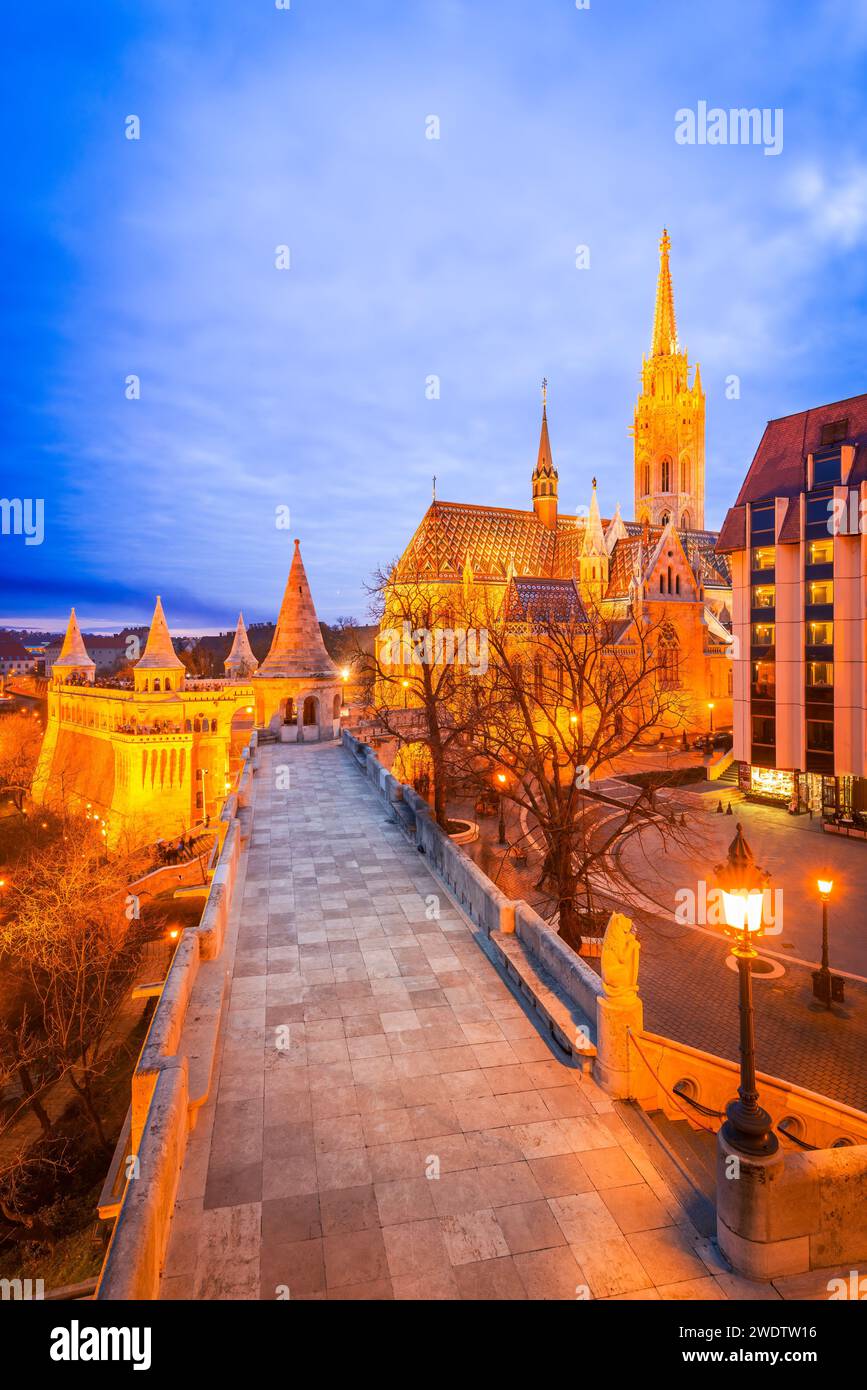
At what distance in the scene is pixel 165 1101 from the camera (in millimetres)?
5543

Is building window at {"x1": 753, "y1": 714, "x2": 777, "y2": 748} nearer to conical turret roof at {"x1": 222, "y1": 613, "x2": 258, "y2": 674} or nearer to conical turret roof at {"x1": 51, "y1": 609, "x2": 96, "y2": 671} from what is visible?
conical turret roof at {"x1": 222, "y1": 613, "x2": 258, "y2": 674}

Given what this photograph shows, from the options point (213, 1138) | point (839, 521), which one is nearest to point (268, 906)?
point (213, 1138)

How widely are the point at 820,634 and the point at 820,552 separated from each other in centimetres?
339

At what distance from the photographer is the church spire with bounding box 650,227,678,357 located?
3046 inches

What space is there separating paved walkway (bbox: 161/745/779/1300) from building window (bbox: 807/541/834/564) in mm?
25473

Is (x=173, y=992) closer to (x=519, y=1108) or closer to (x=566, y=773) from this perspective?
(x=519, y=1108)

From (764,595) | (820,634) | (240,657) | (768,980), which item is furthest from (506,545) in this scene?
(768,980)

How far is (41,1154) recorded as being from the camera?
15.8 m

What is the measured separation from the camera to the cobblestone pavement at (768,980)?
12344 millimetres

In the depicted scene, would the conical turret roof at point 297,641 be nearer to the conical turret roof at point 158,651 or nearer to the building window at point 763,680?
the building window at point 763,680

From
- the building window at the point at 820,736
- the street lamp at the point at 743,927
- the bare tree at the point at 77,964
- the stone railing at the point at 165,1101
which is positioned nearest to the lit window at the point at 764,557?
the building window at the point at 820,736

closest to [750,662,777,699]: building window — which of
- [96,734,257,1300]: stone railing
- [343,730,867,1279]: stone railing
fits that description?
[343,730,867,1279]: stone railing
